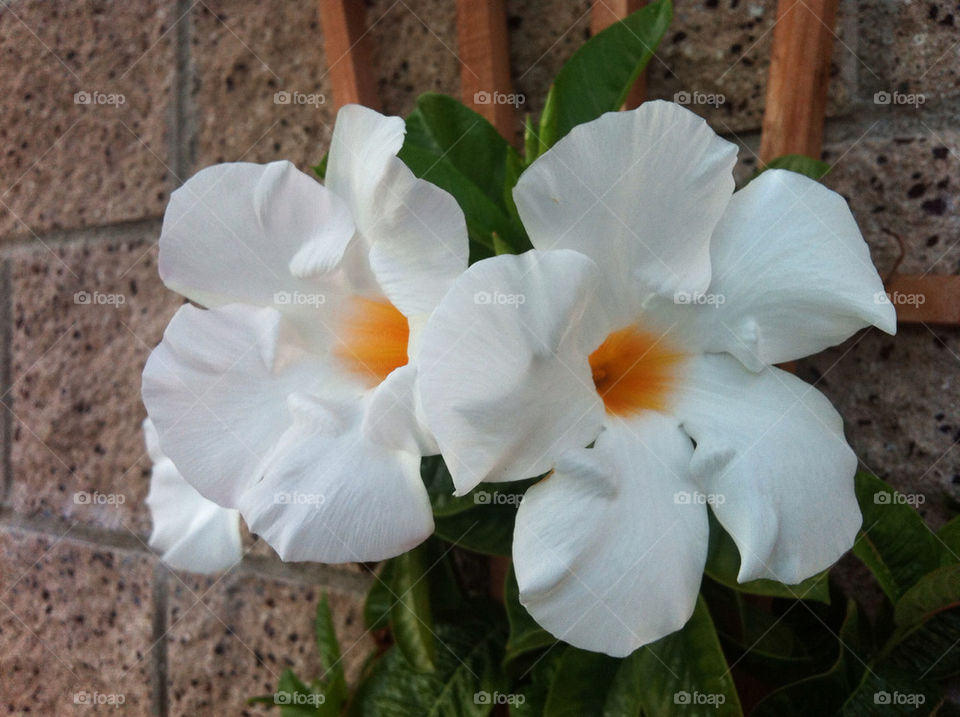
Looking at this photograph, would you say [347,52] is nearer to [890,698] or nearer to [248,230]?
[248,230]

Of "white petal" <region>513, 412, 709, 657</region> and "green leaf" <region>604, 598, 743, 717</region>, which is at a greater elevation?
"white petal" <region>513, 412, 709, 657</region>

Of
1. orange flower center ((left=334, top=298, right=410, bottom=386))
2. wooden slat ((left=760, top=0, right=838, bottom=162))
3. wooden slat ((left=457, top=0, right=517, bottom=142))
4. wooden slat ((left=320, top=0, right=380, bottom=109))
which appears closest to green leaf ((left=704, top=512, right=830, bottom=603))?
orange flower center ((left=334, top=298, right=410, bottom=386))

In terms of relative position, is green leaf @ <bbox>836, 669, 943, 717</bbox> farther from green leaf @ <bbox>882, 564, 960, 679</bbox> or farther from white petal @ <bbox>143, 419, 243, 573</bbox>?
white petal @ <bbox>143, 419, 243, 573</bbox>

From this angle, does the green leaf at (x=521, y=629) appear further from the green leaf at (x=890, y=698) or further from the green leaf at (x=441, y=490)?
the green leaf at (x=890, y=698)

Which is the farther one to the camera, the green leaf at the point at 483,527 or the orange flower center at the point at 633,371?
the green leaf at the point at 483,527

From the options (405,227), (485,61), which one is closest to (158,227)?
(485,61)

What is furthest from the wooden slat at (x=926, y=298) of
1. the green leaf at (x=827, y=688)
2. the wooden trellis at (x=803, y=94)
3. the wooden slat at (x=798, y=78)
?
the green leaf at (x=827, y=688)
